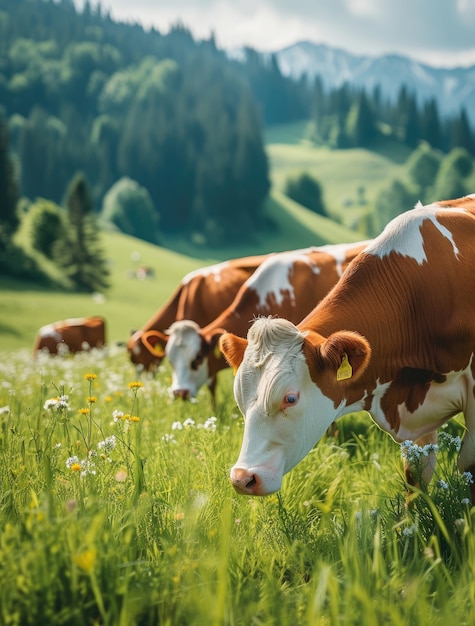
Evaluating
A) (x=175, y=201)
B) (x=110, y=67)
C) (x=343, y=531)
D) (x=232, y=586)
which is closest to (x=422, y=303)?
(x=343, y=531)

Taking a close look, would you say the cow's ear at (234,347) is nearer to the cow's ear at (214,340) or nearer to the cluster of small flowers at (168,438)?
the cluster of small flowers at (168,438)

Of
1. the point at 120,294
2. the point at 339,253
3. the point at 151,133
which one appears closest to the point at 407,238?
the point at 339,253

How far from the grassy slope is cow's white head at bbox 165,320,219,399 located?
2293cm

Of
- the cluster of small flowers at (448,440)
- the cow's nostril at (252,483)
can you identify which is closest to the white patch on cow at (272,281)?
the cluster of small flowers at (448,440)

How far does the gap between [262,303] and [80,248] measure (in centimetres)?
4203

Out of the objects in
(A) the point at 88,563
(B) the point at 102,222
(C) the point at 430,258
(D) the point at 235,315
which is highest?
(C) the point at 430,258

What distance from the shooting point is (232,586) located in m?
2.89

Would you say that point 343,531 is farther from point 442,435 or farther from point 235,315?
point 235,315

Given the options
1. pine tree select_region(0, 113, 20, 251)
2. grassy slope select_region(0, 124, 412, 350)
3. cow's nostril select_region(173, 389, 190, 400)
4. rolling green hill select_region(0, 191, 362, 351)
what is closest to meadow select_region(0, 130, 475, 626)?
cow's nostril select_region(173, 389, 190, 400)

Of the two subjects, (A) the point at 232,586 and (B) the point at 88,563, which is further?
(A) the point at 232,586

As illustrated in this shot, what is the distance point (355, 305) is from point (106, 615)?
2283 millimetres

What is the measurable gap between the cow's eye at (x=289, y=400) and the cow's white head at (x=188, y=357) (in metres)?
4.70

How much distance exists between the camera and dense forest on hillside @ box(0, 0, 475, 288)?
100188 mm

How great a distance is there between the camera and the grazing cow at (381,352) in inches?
135
